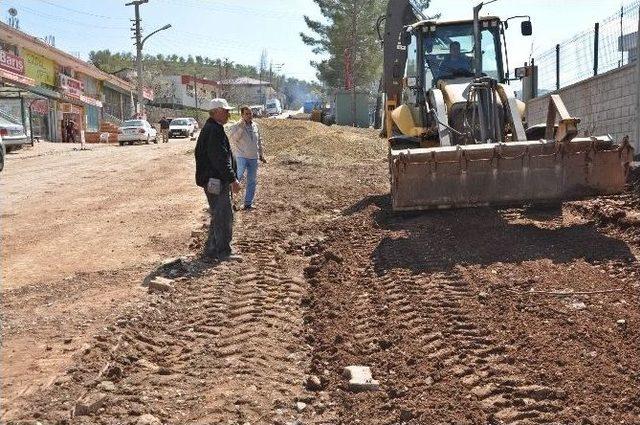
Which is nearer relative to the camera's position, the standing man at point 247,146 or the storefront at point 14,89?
the standing man at point 247,146

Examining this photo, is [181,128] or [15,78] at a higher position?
[15,78]

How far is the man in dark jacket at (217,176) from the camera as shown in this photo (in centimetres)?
757

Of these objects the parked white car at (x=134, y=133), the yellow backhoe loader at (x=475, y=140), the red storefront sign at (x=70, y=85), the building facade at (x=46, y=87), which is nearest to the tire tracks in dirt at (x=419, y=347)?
the yellow backhoe loader at (x=475, y=140)

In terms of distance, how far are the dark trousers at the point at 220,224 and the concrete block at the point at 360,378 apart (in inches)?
141

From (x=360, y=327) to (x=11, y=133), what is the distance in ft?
74.3

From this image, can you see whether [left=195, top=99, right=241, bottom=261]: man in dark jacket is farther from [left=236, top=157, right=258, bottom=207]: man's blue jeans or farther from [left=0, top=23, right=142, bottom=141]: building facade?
[left=0, top=23, right=142, bottom=141]: building facade

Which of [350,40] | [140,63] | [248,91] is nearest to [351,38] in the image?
[350,40]

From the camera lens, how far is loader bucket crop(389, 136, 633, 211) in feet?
26.8

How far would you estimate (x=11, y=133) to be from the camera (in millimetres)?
24625

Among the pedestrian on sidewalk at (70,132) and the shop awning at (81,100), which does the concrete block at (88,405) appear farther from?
the shop awning at (81,100)

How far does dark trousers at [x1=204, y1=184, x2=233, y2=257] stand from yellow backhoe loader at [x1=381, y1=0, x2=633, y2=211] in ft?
6.64

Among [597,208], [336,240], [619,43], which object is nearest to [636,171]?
[597,208]

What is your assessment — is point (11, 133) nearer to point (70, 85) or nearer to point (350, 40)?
point (70, 85)

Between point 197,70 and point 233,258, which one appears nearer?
point 233,258
